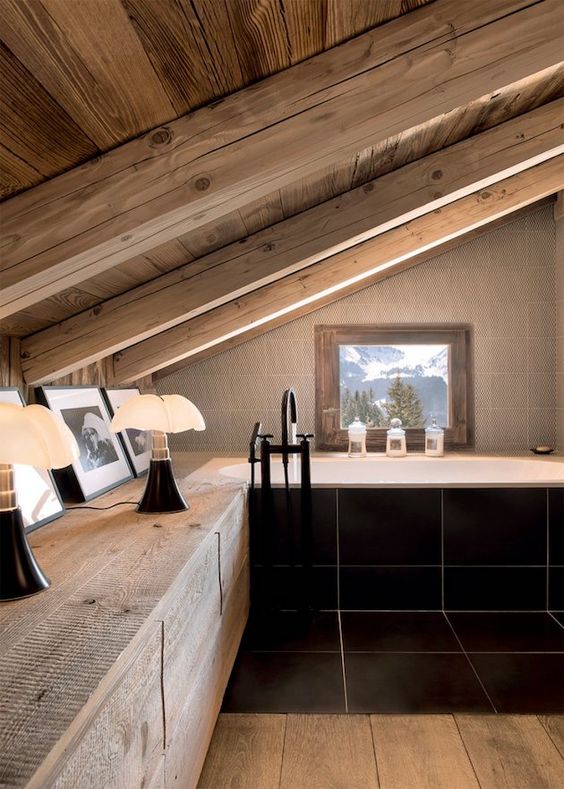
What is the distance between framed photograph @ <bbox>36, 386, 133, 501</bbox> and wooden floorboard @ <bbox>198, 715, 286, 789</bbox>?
101cm

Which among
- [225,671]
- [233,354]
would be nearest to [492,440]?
[233,354]

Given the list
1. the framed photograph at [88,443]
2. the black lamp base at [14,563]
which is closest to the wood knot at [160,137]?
the black lamp base at [14,563]

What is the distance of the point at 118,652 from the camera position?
1091 mm

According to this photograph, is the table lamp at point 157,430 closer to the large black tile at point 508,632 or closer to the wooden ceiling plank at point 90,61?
the wooden ceiling plank at point 90,61

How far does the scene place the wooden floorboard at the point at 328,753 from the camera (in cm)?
190

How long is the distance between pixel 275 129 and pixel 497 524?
7.89 feet

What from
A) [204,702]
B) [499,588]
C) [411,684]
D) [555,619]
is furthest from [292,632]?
[555,619]

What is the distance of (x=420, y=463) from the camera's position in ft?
13.5

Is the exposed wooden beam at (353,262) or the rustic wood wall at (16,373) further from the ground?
the exposed wooden beam at (353,262)

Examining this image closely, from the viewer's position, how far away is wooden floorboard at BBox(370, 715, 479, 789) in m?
1.89

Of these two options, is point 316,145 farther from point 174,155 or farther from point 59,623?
point 59,623

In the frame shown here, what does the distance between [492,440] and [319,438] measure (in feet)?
3.98

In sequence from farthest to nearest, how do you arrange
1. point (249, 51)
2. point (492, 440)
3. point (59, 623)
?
1. point (492, 440)
2. point (249, 51)
3. point (59, 623)

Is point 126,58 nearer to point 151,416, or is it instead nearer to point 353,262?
point 151,416
